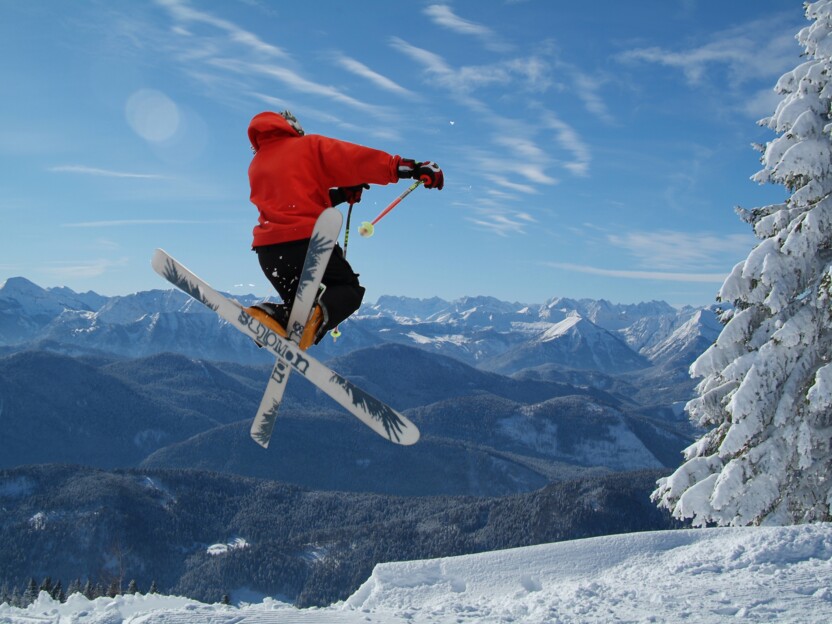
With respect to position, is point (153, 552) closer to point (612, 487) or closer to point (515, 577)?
point (612, 487)

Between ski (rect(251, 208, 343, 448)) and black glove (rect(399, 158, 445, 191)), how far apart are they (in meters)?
0.71

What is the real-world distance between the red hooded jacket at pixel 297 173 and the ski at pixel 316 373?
0.75m

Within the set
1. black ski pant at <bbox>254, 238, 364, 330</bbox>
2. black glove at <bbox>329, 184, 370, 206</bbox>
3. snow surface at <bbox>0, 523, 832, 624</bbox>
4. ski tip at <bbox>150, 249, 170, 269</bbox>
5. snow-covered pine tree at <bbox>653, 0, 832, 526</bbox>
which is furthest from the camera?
snow-covered pine tree at <bbox>653, 0, 832, 526</bbox>

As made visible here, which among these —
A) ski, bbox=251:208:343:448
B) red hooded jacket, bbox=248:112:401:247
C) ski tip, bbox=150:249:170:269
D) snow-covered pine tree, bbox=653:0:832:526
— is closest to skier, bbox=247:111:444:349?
red hooded jacket, bbox=248:112:401:247

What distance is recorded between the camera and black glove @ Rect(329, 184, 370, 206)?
258 inches

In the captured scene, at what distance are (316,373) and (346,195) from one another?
1.74 meters

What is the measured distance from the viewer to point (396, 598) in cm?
693

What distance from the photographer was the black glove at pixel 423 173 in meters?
5.92

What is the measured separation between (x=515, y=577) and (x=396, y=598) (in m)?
1.25

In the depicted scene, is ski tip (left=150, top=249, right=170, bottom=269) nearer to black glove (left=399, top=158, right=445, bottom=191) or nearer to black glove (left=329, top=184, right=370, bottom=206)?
black glove (left=329, top=184, right=370, bottom=206)

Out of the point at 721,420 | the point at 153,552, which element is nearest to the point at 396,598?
the point at 721,420

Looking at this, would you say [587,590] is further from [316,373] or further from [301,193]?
[301,193]

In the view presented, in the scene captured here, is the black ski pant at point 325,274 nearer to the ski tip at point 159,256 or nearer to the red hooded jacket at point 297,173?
the red hooded jacket at point 297,173

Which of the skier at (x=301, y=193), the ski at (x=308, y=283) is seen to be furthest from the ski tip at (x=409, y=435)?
the skier at (x=301, y=193)
